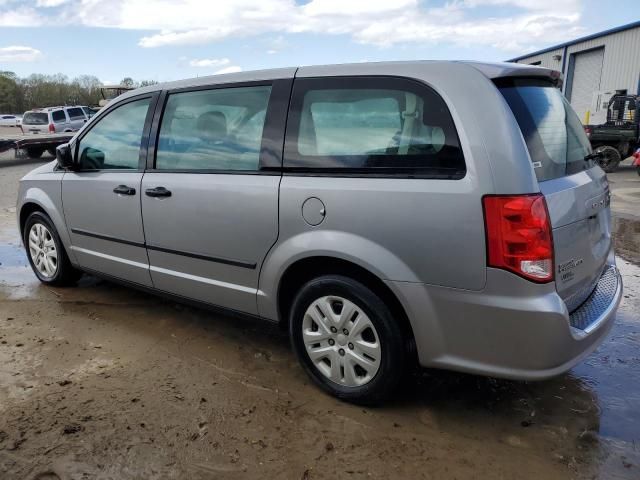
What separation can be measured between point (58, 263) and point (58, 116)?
19.3m

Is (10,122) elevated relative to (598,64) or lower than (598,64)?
lower

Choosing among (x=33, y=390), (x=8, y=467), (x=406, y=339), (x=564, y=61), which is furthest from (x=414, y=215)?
(x=564, y=61)

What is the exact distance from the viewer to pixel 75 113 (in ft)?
73.8

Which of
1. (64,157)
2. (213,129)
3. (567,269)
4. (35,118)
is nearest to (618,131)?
(567,269)

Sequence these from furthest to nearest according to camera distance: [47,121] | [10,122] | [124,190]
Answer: [10,122] < [47,121] < [124,190]

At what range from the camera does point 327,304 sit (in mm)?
2850

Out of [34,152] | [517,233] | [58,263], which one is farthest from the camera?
[34,152]

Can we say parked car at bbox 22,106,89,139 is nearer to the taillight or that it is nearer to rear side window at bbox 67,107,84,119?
rear side window at bbox 67,107,84,119

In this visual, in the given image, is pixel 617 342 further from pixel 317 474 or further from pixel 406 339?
pixel 317 474

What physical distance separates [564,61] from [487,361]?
29627 mm

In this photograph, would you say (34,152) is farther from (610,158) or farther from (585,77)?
(585,77)

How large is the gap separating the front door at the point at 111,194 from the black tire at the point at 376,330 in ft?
4.58

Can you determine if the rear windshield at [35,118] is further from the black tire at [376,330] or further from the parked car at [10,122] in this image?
the black tire at [376,330]

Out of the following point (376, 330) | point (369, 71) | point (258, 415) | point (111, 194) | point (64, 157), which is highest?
point (369, 71)
